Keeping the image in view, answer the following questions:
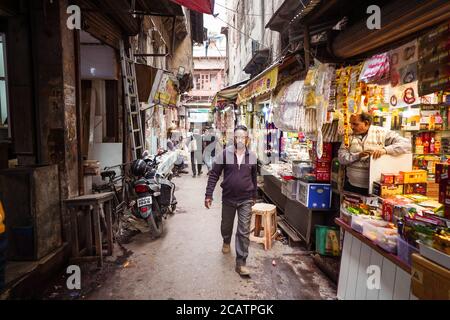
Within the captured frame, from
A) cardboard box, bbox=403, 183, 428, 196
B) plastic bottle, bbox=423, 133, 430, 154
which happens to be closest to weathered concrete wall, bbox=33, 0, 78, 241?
cardboard box, bbox=403, 183, 428, 196

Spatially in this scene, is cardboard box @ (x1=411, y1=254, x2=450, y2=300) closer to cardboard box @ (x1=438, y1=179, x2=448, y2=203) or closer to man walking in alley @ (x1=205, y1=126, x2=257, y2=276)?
cardboard box @ (x1=438, y1=179, x2=448, y2=203)

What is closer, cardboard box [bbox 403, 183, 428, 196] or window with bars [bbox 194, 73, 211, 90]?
cardboard box [bbox 403, 183, 428, 196]

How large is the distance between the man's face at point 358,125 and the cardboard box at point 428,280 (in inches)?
87.9

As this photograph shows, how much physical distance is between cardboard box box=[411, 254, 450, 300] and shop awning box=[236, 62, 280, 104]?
436 cm

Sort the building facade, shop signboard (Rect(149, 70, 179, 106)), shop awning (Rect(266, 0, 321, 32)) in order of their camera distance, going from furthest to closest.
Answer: the building facade < shop signboard (Rect(149, 70, 179, 106)) < shop awning (Rect(266, 0, 321, 32))

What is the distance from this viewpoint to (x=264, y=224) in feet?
18.7

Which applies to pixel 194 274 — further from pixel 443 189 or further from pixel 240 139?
pixel 443 189

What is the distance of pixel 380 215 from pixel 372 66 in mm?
1932

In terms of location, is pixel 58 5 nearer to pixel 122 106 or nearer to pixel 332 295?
pixel 122 106

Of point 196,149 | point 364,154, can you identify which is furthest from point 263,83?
point 196,149

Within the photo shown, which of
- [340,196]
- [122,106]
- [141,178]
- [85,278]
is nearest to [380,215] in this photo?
[340,196]

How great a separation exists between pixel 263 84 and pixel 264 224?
3257mm

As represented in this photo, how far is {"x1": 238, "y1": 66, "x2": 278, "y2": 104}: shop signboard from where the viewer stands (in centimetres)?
606

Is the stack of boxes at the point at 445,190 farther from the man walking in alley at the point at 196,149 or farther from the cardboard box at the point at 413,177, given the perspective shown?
the man walking in alley at the point at 196,149
